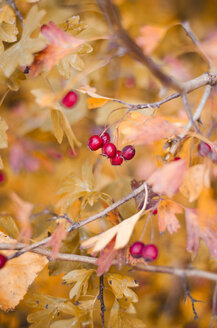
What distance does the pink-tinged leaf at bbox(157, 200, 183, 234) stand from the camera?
39.7 inches

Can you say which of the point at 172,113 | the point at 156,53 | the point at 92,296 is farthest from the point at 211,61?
the point at 156,53

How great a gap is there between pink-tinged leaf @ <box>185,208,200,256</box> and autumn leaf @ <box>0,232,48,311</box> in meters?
0.48

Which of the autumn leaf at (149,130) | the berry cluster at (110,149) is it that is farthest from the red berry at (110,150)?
the autumn leaf at (149,130)

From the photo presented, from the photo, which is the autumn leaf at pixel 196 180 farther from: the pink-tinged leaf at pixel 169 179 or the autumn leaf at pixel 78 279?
the autumn leaf at pixel 78 279

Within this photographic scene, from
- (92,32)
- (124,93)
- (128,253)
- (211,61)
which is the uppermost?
(92,32)

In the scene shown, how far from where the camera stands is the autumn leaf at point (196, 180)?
2.97 ft

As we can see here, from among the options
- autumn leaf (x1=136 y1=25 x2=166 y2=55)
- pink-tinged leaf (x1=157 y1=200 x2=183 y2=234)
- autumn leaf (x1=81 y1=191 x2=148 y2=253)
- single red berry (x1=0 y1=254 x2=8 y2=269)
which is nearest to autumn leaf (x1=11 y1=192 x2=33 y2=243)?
single red berry (x1=0 y1=254 x2=8 y2=269)

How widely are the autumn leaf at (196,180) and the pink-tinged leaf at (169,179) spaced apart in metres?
0.07

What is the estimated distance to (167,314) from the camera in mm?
2246

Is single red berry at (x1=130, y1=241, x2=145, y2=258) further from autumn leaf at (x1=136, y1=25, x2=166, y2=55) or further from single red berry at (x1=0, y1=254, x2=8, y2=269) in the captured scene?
autumn leaf at (x1=136, y1=25, x2=166, y2=55)

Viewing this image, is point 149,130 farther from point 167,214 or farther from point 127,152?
point 167,214

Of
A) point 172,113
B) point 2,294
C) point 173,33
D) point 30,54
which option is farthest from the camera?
point 173,33

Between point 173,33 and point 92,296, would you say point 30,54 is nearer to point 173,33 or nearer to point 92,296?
point 92,296

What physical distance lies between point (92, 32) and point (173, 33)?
1.88m
